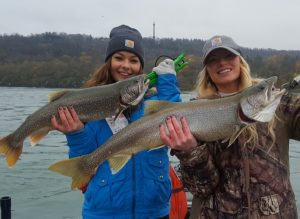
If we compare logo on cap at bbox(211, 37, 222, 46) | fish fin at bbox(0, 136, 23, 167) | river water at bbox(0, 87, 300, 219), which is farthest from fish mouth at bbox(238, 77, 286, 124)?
river water at bbox(0, 87, 300, 219)

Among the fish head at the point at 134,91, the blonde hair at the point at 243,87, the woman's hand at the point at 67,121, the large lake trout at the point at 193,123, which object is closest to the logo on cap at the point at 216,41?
the blonde hair at the point at 243,87

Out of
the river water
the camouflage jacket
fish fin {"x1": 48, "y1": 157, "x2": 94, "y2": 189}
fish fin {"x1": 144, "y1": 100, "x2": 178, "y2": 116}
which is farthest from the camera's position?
the river water

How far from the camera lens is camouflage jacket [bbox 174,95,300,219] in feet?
11.4

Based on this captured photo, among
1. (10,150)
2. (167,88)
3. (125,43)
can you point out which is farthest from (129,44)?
(10,150)

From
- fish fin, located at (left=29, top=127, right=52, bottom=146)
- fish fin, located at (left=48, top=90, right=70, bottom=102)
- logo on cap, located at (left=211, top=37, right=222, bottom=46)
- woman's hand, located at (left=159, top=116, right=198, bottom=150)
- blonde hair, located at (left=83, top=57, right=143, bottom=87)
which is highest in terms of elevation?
logo on cap, located at (left=211, top=37, right=222, bottom=46)

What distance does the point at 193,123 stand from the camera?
3641mm

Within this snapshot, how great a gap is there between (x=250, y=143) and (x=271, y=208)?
0.54 metres

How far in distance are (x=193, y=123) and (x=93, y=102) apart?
3.59 ft

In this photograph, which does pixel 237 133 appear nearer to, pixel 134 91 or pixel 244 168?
pixel 244 168

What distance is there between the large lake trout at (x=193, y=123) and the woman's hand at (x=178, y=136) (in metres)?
0.06

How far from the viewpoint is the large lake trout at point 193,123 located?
336cm

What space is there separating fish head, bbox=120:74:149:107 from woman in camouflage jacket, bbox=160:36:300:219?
1.88ft

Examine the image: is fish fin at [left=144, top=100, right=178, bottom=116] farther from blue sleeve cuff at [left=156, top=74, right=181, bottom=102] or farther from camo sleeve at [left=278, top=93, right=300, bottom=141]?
camo sleeve at [left=278, top=93, right=300, bottom=141]

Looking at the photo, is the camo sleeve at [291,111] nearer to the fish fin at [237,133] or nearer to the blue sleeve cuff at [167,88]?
the fish fin at [237,133]
